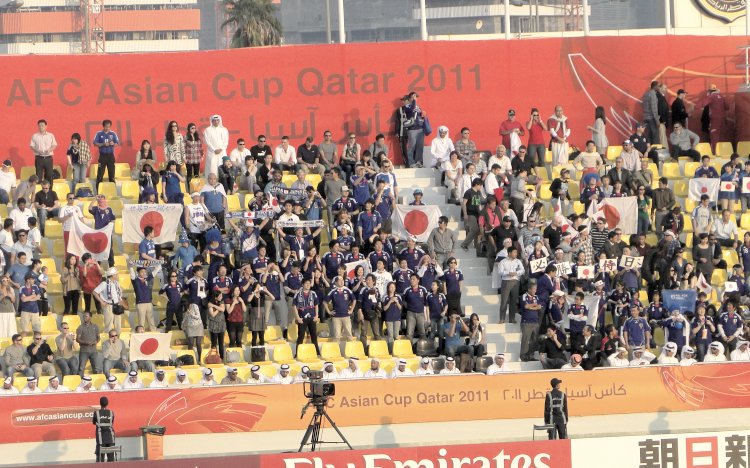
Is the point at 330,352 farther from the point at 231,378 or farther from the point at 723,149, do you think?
the point at 723,149

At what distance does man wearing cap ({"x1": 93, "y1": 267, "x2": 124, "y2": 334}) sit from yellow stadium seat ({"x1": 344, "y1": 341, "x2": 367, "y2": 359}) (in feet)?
13.9

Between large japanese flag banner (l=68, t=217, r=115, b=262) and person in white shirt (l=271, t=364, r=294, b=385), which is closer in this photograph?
person in white shirt (l=271, t=364, r=294, b=385)

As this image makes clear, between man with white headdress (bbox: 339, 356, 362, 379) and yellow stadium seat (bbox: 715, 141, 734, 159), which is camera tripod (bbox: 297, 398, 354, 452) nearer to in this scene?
man with white headdress (bbox: 339, 356, 362, 379)

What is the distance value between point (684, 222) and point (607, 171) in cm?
203

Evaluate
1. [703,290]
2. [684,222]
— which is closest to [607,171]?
[684,222]

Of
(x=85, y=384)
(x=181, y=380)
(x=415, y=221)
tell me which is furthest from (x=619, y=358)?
(x=85, y=384)

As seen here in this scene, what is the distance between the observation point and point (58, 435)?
23.7m

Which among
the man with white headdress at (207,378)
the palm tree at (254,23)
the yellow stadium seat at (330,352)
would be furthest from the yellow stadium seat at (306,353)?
the palm tree at (254,23)

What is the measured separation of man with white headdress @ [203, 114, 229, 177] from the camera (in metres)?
30.0

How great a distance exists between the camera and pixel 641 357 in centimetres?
2619

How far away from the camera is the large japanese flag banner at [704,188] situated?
30.3m

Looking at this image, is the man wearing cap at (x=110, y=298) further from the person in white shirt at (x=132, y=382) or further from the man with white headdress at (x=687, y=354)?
the man with white headdress at (x=687, y=354)

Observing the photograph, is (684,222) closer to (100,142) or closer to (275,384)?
(275,384)

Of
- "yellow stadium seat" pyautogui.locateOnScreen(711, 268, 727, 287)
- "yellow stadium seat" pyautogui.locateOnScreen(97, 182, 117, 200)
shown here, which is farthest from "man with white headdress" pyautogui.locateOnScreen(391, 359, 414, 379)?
"yellow stadium seat" pyautogui.locateOnScreen(97, 182, 117, 200)
